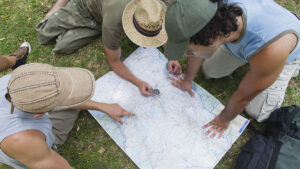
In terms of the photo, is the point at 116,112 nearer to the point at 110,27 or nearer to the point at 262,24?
the point at 110,27

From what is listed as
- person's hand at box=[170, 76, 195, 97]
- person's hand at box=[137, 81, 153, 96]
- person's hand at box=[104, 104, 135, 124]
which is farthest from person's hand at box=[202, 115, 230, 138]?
person's hand at box=[104, 104, 135, 124]

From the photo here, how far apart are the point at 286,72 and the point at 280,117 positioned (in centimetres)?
49

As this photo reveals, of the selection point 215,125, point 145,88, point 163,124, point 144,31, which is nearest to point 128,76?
point 145,88

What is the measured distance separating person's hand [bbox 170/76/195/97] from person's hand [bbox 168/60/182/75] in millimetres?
90

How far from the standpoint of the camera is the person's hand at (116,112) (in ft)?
7.95

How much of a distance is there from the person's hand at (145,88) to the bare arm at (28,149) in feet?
4.23

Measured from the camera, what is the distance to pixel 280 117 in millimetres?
2297

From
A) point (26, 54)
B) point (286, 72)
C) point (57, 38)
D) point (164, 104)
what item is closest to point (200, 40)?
point (164, 104)

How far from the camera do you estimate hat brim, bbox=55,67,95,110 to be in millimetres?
1437

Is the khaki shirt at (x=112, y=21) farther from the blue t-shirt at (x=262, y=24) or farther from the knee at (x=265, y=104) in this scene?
the knee at (x=265, y=104)

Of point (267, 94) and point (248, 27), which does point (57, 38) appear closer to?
point (248, 27)

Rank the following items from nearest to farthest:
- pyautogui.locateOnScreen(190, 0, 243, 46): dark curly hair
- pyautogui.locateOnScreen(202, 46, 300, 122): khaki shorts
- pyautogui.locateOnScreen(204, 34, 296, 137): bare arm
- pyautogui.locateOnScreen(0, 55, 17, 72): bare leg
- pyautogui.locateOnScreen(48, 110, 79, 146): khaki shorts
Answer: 1. pyautogui.locateOnScreen(190, 0, 243, 46): dark curly hair
2. pyautogui.locateOnScreen(204, 34, 296, 137): bare arm
3. pyautogui.locateOnScreen(48, 110, 79, 146): khaki shorts
4. pyautogui.locateOnScreen(202, 46, 300, 122): khaki shorts
5. pyautogui.locateOnScreen(0, 55, 17, 72): bare leg

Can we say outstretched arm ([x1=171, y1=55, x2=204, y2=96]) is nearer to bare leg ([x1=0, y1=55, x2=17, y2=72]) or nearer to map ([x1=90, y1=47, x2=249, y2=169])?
map ([x1=90, y1=47, x2=249, y2=169])

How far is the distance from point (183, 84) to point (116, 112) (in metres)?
0.87
